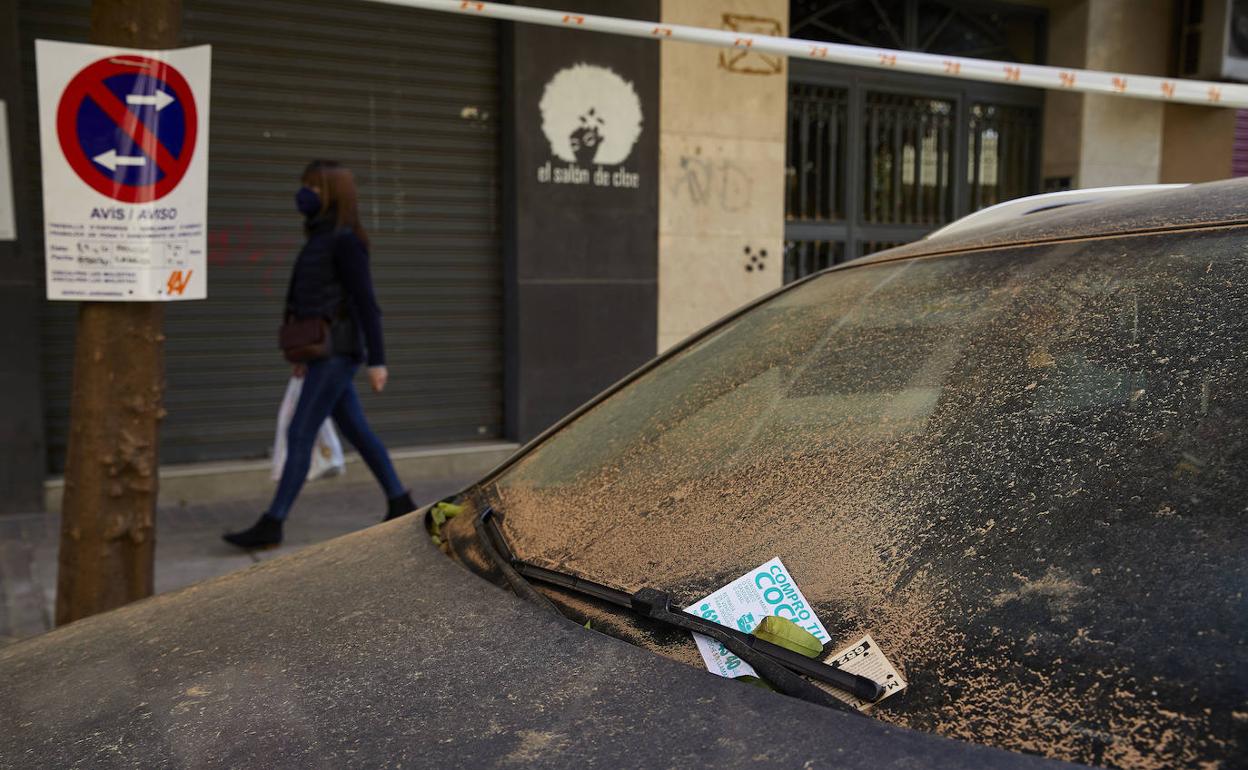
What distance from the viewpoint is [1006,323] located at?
1.77m

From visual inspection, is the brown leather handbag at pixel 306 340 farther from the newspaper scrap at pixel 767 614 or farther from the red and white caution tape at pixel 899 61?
the newspaper scrap at pixel 767 614

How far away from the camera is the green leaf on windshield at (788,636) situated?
1.44m

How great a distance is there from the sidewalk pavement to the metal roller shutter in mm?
582

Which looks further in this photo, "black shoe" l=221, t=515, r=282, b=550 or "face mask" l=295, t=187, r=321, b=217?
"black shoe" l=221, t=515, r=282, b=550

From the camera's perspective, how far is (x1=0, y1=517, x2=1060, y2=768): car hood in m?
1.27

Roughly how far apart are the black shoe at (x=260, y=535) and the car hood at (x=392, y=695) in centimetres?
364

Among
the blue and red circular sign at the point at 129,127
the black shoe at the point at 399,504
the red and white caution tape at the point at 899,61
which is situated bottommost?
the black shoe at the point at 399,504

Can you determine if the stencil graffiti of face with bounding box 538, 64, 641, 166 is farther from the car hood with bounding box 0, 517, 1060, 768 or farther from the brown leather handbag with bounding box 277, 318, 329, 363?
the car hood with bounding box 0, 517, 1060, 768

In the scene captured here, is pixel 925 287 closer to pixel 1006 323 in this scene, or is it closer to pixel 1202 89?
pixel 1006 323

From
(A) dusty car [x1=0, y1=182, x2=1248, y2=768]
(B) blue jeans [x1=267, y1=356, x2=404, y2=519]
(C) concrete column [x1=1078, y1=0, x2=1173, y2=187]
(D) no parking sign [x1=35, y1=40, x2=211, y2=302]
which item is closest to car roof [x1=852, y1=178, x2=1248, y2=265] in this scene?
(A) dusty car [x1=0, y1=182, x2=1248, y2=768]

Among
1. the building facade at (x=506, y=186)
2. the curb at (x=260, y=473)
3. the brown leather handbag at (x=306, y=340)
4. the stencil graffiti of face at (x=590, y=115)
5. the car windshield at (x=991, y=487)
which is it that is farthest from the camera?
the stencil graffiti of face at (x=590, y=115)

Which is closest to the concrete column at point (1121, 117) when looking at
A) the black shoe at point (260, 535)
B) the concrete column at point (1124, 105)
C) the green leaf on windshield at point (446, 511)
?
the concrete column at point (1124, 105)

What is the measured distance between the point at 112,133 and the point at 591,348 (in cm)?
483

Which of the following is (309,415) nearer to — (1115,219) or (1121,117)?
(1115,219)
